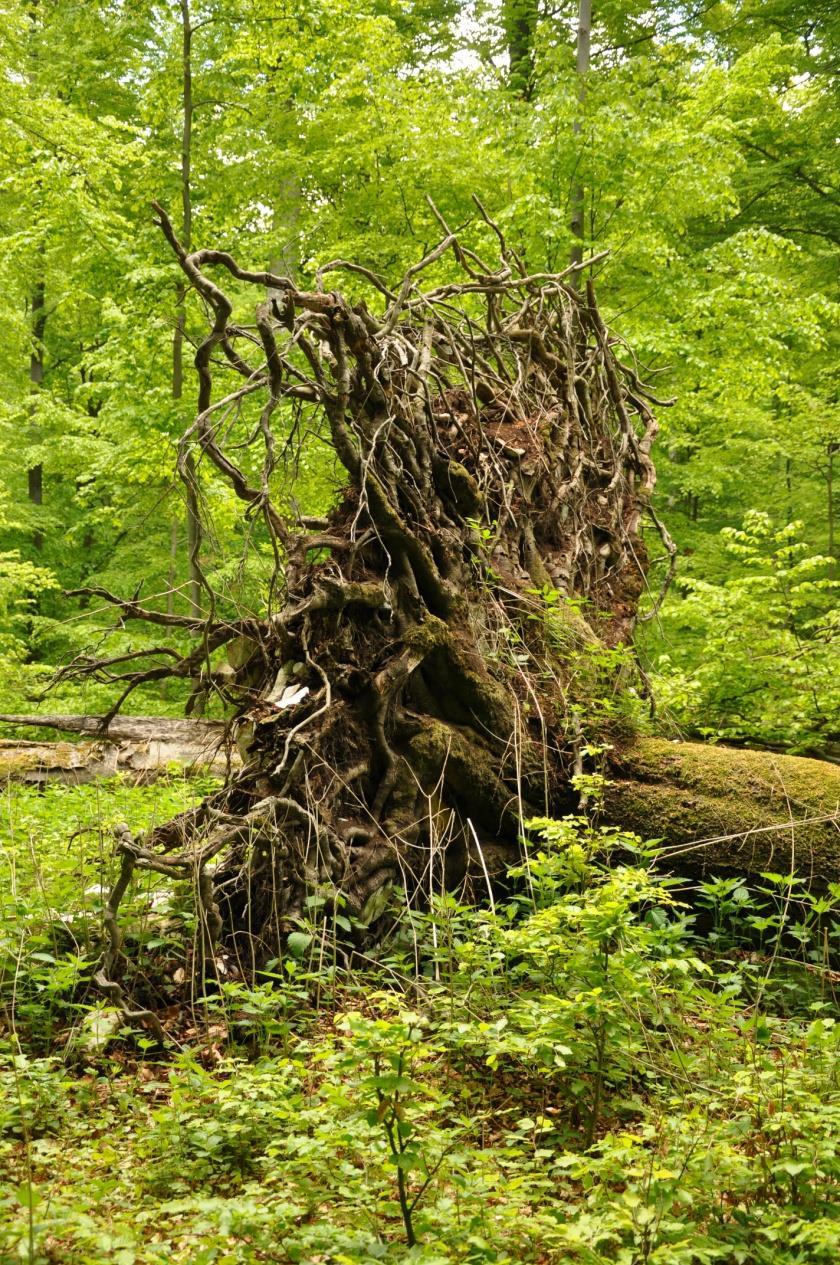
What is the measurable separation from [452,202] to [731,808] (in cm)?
887

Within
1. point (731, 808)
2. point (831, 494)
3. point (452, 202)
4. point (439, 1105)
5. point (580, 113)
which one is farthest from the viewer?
point (831, 494)

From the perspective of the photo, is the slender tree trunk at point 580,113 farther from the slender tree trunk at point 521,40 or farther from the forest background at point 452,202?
the slender tree trunk at point 521,40

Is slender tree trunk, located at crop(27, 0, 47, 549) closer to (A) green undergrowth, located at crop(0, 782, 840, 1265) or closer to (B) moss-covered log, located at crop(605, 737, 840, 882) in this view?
(B) moss-covered log, located at crop(605, 737, 840, 882)

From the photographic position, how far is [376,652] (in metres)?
4.77

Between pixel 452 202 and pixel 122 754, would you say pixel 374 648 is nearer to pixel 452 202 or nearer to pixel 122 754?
pixel 122 754

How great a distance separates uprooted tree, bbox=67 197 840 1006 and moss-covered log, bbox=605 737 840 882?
0.16 metres

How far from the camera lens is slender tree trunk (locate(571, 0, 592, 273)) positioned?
1041 cm

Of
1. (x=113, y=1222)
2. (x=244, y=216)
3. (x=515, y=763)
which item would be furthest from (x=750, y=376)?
(x=113, y=1222)

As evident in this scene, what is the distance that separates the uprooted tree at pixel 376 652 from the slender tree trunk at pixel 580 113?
512 centimetres

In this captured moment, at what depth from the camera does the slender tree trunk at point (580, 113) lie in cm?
1041

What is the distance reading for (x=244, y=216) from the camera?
1193 centimetres

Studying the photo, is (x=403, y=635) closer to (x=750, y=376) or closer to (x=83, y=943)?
(x=83, y=943)

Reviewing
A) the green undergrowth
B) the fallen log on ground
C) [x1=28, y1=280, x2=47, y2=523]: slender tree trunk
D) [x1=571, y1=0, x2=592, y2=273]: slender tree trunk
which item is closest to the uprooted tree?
the green undergrowth

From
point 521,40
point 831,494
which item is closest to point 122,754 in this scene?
point 831,494
